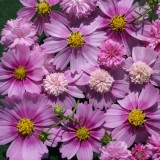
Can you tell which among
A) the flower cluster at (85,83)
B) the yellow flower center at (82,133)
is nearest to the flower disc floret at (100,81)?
the flower cluster at (85,83)

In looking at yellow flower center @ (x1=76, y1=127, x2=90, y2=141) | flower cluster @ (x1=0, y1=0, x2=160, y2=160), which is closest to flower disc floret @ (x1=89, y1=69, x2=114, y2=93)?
flower cluster @ (x1=0, y1=0, x2=160, y2=160)

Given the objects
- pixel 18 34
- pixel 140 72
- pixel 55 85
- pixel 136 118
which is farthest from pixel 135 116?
pixel 18 34

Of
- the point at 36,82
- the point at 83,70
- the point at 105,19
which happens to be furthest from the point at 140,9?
the point at 36,82

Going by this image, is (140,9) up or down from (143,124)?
up

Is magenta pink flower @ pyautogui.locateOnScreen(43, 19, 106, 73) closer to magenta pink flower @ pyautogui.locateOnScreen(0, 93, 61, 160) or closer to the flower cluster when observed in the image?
the flower cluster

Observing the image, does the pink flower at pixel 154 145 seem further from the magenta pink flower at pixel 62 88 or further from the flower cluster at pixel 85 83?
the magenta pink flower at pixel 62 88

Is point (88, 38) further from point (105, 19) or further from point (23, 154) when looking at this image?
point (23, 154)
